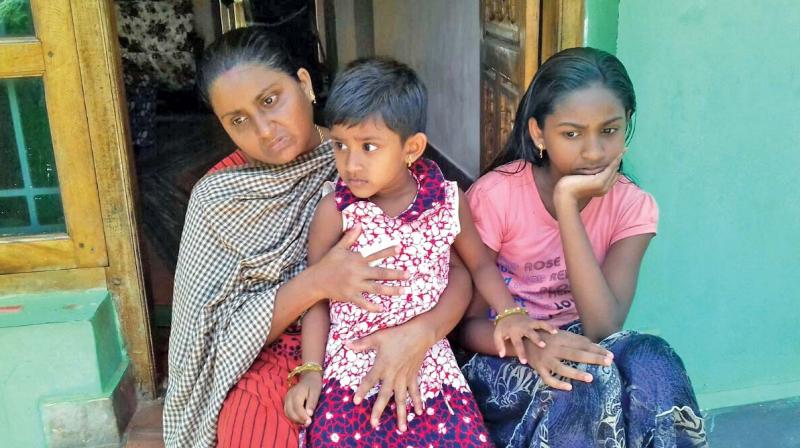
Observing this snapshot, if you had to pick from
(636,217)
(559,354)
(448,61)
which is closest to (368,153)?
(559,354)

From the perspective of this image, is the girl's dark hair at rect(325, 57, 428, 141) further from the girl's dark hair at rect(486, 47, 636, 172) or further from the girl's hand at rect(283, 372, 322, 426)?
the girl's hand at rect(283, 372, 322, 426)

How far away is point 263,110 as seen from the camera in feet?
6.06

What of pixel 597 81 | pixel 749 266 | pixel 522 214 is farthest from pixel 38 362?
pixel 749 266

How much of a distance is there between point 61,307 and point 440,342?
4.08ft

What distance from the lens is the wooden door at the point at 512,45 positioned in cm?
233

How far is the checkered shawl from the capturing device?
1.80 metres

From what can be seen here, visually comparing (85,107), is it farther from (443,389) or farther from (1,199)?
(443,389)

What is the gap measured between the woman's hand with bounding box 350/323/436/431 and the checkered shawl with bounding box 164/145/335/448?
0.29m

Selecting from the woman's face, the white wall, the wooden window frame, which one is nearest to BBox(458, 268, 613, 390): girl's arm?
the woman's face

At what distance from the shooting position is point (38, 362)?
226cm

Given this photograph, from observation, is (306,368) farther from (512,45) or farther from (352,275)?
(512,45)

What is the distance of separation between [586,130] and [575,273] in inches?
14.1

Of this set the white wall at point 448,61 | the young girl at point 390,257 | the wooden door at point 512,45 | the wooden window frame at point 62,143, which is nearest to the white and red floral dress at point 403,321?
the young girl at point 390,257

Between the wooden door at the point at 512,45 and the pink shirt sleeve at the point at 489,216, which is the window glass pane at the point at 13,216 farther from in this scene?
the wooden door at the point at 512,45
